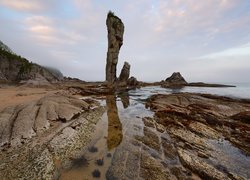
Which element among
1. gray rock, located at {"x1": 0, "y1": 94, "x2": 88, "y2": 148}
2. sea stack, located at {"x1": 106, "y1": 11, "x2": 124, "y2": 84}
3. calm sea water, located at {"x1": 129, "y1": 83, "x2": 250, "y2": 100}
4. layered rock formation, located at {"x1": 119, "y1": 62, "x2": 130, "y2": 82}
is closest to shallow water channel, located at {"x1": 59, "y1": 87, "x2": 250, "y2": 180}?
gray rock, located at {"x1": 0, "y1": 94, "x2": 88, "y2": 148}

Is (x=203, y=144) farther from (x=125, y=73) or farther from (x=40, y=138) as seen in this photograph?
(x=125, y=73)

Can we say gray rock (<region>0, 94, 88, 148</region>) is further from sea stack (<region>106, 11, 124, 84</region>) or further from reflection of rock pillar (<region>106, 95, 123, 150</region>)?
sea stack (<region>106, 11, 124, 84</region>)

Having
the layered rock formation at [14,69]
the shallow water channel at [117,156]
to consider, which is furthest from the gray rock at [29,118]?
the layered rock formation at [14,69]

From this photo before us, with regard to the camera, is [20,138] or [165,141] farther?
[165,141]

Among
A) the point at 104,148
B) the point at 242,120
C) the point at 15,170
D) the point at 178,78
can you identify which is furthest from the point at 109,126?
the point at 178,78

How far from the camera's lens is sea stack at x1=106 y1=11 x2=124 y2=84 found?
5891 cm

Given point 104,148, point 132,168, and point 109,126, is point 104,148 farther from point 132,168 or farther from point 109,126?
point 109,126

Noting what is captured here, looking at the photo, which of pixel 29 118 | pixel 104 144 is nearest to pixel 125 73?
pixel 29 118

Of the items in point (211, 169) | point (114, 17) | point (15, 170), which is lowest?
point (211, 169)

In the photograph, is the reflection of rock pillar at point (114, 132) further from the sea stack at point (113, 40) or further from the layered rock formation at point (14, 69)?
the layered rock formation at point (14, 69)

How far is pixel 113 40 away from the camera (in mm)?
59188

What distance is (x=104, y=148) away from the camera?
10625 mm

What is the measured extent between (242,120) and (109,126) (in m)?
14.9

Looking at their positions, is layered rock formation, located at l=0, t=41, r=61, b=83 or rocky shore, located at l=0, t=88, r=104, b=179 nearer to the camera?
rocky shore, located at l=0, t=88, r=104, b=179
